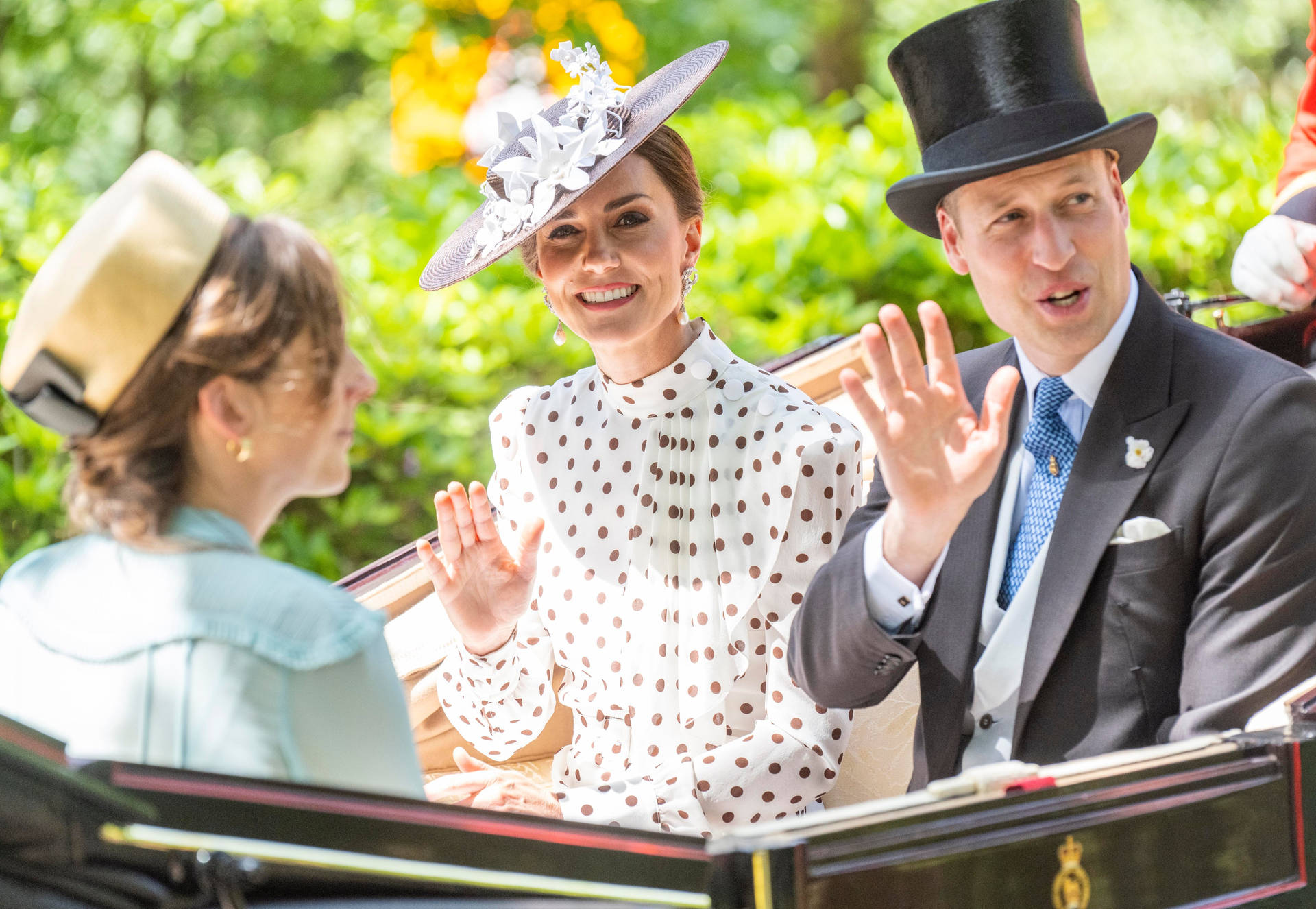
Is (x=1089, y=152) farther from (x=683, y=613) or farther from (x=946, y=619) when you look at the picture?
(x=683, y=613)

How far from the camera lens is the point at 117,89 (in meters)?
8.50

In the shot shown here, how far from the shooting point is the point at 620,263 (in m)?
2.34

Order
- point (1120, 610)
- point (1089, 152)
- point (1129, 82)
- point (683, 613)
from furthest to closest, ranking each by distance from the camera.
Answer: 1. point (1129, 82)
2. point (683, 613)
3. point (1089, 152)
4. point (1120, 610)

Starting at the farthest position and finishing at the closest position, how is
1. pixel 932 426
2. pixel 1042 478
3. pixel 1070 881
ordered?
pixel 1042 478
pixel 932 426
pixel 1070 881

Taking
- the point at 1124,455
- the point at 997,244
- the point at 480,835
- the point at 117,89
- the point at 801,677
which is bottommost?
the point at 480,835

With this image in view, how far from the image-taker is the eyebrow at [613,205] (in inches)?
93.7

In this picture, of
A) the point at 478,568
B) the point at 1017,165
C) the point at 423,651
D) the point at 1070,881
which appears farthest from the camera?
the point at 423,651

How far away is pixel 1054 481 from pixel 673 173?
866 mm

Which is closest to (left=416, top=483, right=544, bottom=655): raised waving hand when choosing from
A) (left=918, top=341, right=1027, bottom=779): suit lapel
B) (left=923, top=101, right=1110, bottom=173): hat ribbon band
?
(left=918, top=341, right=1027, bottom=779): suit lapel

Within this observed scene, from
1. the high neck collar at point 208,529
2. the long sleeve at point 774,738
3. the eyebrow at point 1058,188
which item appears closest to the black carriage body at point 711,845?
the high neck collar at point 208,529

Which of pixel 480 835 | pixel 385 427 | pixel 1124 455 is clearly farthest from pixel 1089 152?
pixel 385 427

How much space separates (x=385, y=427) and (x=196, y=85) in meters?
5.83

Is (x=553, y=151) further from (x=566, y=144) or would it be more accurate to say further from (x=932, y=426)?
(x=932, y=426)

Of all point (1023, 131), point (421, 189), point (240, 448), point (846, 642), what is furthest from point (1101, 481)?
point (421, 189)
